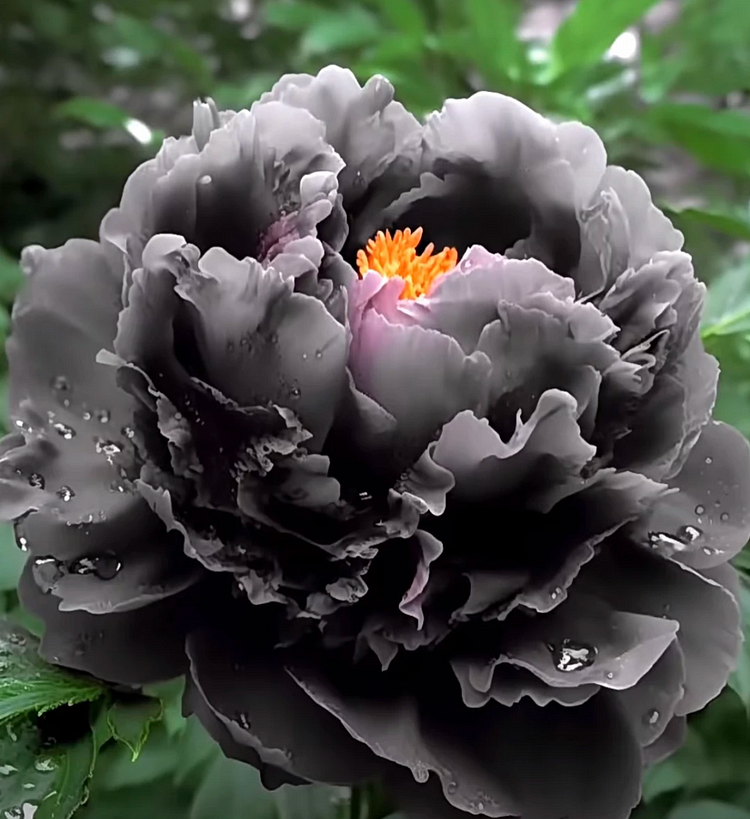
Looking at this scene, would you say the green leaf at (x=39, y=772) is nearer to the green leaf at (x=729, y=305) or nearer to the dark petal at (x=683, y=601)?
the dark petal at (x=683, y=601)

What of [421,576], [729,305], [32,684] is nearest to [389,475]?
[421,576]

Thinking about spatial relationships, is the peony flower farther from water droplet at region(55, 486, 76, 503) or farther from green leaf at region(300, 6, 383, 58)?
green leaf at region(300, 6, 383, 58)

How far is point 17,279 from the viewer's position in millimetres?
685

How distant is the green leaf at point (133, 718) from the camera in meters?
0.34

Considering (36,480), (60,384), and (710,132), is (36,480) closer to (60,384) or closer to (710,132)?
(60,384)

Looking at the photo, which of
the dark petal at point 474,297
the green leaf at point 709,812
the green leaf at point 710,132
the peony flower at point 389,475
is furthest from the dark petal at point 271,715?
the green leaf at point 710,132

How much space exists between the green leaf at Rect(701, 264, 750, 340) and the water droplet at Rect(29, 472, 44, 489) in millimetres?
301

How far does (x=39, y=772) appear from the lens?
347mm

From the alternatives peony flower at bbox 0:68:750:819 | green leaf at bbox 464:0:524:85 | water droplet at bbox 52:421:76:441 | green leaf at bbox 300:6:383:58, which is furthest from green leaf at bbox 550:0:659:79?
water droplet at bbox 52:421:76:441

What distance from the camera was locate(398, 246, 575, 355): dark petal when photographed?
315 millimetres

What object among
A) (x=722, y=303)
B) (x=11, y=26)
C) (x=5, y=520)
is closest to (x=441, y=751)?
(x=5, y=520)

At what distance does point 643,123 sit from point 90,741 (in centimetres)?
54

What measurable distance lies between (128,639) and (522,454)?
133 millimetres

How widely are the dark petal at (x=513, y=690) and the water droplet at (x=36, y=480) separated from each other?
135 millimetres
